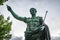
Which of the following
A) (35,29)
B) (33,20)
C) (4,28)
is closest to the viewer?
(35,29)

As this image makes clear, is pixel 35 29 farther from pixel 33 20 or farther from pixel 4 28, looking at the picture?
pixel 4 28

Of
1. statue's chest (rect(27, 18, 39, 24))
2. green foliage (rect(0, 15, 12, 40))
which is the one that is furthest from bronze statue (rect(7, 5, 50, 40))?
green foliage (rect(0, 15, 12, 40))

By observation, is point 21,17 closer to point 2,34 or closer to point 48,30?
point 48,30

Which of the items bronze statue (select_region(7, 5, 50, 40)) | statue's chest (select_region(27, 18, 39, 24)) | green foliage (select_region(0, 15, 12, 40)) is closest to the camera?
bronze statue (select_region(7, 5, 50, 40))

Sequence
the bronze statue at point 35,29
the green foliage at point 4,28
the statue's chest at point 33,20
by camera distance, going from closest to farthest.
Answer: the bronze statue at point 35,29
the statue's chest at point 33,20
the green foliage at point 4,28

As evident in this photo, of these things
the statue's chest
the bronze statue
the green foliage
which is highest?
the green foliage

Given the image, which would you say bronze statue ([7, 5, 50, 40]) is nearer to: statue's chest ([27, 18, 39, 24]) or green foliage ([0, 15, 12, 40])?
statue's chest ([27, 18, 39, 24])

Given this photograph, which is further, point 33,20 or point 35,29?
point 33,20

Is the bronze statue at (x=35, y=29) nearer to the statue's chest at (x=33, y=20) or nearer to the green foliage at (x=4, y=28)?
the statue's chest at (x=33, y=20)

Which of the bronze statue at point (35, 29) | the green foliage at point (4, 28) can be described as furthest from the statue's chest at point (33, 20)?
the green foliage at point (4, 28)

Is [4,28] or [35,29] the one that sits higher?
[4,28]

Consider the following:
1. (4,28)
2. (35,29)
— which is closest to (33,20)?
(35,29)

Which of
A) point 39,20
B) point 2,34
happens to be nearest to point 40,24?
point 39,20

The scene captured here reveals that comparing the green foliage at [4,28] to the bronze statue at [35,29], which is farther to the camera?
the green foliage at [4,28]
